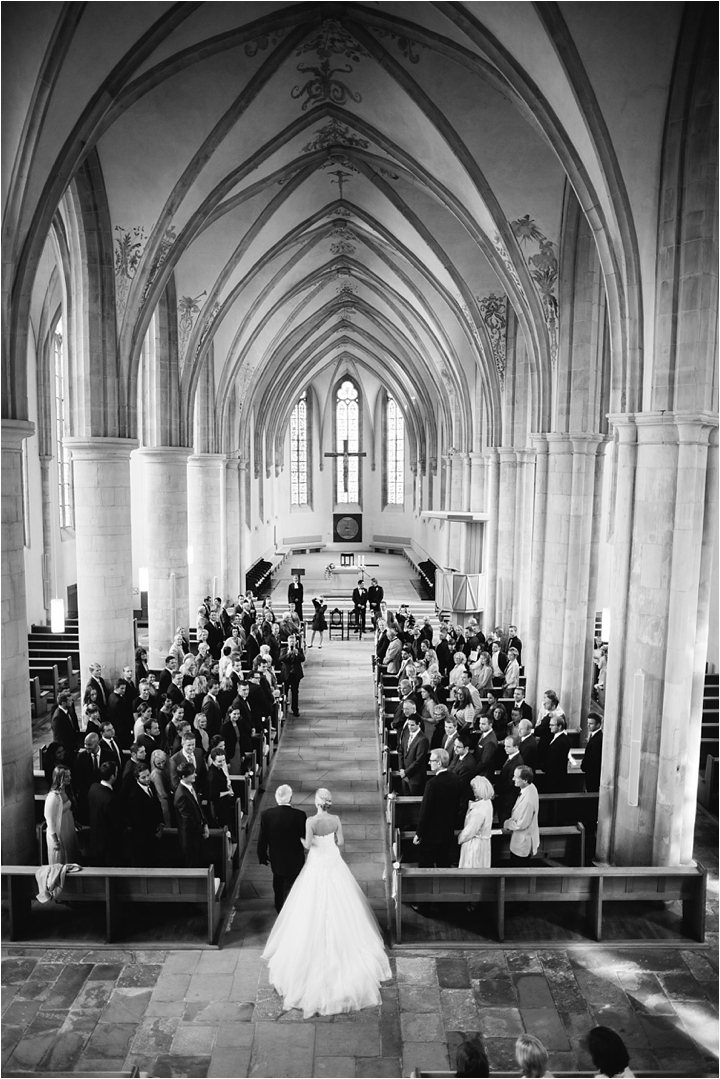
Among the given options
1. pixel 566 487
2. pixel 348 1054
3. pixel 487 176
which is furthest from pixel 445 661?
pixel 348 1054

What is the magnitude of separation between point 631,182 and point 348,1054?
8.71 metres

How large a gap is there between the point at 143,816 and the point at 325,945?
2368mm

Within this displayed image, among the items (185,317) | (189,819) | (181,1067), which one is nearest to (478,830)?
(189,819)

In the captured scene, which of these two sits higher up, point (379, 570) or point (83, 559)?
point (83, 559)

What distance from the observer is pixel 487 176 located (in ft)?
45.8

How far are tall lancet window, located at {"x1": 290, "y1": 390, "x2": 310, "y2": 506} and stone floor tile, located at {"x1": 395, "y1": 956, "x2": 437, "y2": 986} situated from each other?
42.0m

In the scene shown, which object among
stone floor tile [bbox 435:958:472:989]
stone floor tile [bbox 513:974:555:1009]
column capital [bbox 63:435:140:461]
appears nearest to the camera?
stone floor tile [bbox 513:974:555:1009]

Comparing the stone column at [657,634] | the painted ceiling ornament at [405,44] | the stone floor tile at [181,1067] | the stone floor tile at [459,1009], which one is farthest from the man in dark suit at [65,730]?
the painted ceiling ornament at [405,44]

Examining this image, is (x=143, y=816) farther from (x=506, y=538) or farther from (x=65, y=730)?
(x=506, y=538)

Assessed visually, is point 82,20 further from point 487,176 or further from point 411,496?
point 411,496

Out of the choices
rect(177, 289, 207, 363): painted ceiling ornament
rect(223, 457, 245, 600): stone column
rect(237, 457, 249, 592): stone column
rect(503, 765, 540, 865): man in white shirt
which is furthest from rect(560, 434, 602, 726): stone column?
rect(237, 457, 249, 592): stone column

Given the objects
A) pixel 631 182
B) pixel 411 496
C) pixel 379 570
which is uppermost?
pixel 631 182

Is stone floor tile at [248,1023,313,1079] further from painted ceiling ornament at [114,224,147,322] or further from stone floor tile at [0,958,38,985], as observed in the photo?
painted ceiling ornament at [114,224,147,322]

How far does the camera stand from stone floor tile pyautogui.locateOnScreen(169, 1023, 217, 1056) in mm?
6137
